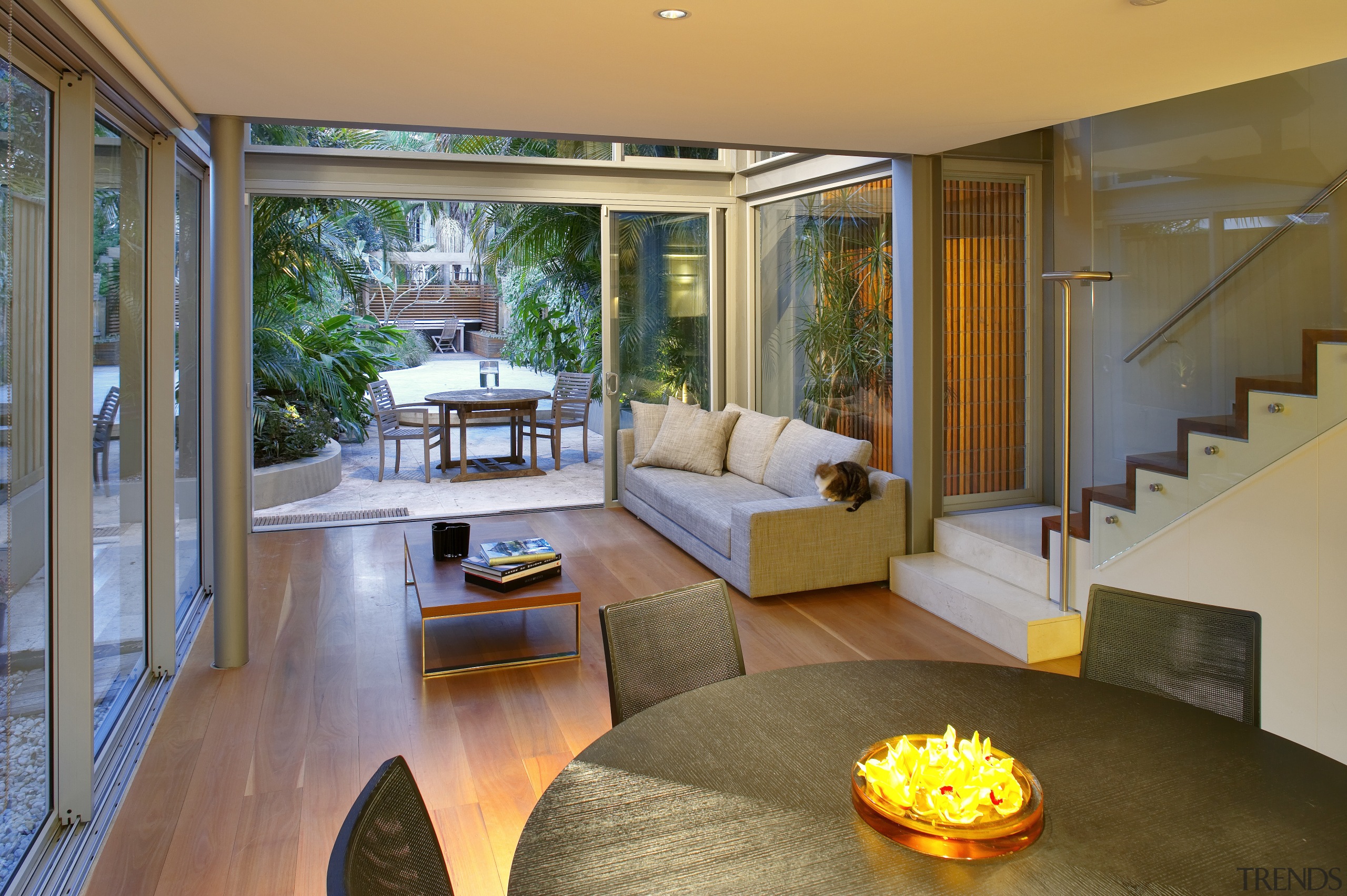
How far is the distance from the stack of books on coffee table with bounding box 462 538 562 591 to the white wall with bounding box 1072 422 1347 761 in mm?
2470

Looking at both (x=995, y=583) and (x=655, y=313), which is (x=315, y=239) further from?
(x=995, y=583)

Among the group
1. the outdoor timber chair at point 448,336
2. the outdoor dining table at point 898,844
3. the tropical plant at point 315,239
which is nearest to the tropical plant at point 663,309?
the tropical plant at point 315,239

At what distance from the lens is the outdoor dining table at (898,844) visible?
1.35 m

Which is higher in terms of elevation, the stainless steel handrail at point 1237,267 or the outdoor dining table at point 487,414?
the stainless steel handrail at point 1237,267

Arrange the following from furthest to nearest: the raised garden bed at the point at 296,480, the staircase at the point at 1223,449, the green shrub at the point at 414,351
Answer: the green shrub at the point at 414,351 < the raised garden bed at the point at 296,480 < the staircase at the point at 1223,449

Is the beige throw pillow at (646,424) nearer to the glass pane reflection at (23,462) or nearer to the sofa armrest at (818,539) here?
the sofa armrest at (818,539)

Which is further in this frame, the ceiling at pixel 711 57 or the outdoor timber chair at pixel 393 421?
the outdoor timber chair at pixel 393 421

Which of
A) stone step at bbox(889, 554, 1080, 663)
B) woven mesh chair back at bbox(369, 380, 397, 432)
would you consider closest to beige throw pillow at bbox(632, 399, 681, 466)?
stone step at bbox(889, 554, 1080, 663)

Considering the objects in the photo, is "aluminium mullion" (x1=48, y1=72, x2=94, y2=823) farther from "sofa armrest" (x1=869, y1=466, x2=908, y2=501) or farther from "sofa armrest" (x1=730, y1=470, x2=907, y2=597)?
"sofa armrest" (x1=869, y1=466, x2=908, y2=501)

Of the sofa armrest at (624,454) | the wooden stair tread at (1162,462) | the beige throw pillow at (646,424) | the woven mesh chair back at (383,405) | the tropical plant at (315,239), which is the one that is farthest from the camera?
the tropical plant at (315,239)

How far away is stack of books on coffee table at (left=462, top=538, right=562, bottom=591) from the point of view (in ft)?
13.4

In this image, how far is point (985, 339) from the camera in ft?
17.9

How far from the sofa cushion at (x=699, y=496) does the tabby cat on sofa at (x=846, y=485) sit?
14.2 inches

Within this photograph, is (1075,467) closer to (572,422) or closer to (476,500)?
(476,500)
